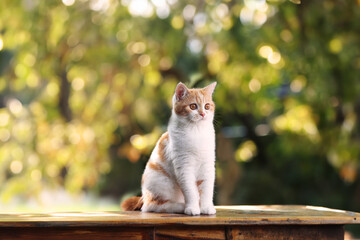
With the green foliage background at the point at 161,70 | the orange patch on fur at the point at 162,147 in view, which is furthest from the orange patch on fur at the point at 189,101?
the green foliage background at the point at 161,70

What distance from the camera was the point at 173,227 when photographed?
144 cm

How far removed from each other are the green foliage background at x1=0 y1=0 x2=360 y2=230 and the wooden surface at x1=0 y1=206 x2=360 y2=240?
5.85 ft

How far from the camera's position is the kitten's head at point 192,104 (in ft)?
5.33

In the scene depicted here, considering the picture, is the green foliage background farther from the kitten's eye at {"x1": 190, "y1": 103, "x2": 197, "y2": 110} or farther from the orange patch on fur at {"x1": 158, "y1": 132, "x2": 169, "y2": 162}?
the kitten's eye at {"x1": 190, "y1": 103, "x2": 197, "y2": 110}

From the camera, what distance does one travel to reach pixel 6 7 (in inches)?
147

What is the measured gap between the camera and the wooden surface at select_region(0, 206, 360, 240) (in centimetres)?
138

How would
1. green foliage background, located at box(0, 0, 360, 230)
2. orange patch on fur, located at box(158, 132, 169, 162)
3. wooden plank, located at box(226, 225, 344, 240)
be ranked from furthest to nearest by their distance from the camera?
green foliage background, located at box(0, 0, 360, 230) < orange patch on fur, located at box(158, 132, 169, 162) < wooden plank, located at box(226, 225, 344, 240)

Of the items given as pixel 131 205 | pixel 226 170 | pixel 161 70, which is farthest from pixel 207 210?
pixel 161 70

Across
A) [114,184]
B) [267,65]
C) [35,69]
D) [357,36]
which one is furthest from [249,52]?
[114,184]

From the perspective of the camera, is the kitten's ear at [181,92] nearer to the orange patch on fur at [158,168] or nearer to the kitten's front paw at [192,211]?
the orange patch on fur at [158,168]

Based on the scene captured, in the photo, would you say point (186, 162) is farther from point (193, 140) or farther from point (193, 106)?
point (193, 106)

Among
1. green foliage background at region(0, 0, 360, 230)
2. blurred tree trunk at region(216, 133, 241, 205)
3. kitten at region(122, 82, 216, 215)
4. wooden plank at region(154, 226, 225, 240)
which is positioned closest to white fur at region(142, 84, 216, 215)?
kitten at region(122, 82, 216, 215)

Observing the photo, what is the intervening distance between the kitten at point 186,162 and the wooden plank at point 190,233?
0.10 meters

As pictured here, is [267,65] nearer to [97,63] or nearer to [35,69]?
[97,63]
